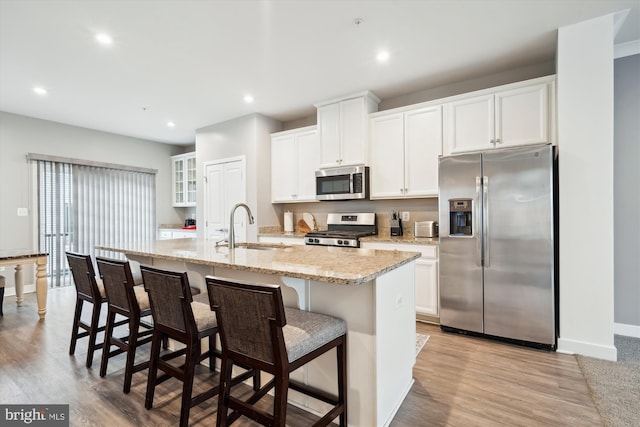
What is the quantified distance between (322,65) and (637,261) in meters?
3.49

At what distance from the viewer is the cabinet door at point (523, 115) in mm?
2883

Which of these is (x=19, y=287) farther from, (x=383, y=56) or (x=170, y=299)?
(x=383, y=56)

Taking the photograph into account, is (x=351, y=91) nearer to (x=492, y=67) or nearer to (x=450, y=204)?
(x=492, y=67)

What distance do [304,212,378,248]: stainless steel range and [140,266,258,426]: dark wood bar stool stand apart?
2.06 m

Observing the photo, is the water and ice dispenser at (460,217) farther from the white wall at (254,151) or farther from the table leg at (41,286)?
the table leg at (41,286)

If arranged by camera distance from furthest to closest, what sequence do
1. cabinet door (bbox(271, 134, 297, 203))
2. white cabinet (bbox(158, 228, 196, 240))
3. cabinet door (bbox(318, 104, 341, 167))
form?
white cabinet (bbox(158, 228, 196, 240)), cabinet door (bbox(271, 134, 297, 203)), cabinet door (bbox(318, 104, 341, 167))

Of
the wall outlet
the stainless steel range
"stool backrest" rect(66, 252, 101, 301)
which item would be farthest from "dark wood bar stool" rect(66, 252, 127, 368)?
the stainless steel range

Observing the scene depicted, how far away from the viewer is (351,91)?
3.86 metres

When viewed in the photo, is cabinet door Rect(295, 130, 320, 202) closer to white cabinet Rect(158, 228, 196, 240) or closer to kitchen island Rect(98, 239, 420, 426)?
kitchen island Rect(98, 239, 420, 426)

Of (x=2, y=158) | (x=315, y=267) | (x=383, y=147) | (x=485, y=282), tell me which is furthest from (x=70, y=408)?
(x=2, y=158)

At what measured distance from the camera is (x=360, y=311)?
162 cm

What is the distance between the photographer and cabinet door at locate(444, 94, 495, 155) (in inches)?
124

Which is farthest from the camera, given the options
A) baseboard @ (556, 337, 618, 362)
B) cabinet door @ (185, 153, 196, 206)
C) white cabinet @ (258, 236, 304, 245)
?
cabinet door @ (185, 153, 196, 206)

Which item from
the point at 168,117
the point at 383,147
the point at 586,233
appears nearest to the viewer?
the point at 586,233
